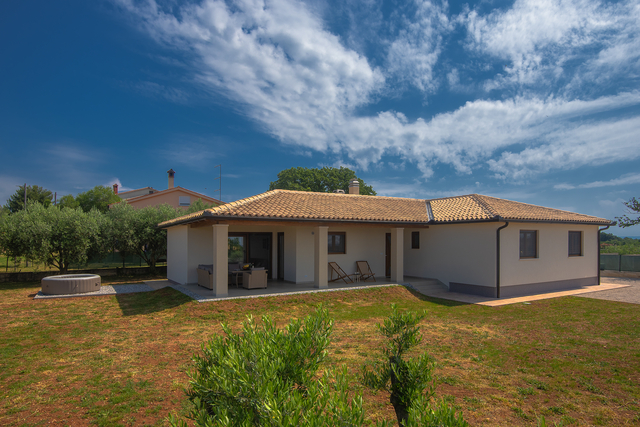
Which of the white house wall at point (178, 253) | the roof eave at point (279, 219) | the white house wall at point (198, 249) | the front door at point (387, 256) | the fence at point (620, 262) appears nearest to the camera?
the roof eave at point (279, 219)

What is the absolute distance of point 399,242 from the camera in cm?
1443

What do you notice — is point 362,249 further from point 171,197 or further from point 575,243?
point 171,197

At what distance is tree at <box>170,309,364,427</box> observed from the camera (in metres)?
1.84

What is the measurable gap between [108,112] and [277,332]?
25.0 m

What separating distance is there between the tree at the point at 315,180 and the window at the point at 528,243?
26395 millimetres

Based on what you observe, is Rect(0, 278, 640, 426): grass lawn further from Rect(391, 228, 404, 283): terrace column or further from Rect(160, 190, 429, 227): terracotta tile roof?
Rect(160, 190, 429, 227): terracotta tile roof

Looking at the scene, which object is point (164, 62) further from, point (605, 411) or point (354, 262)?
point (605, 411)

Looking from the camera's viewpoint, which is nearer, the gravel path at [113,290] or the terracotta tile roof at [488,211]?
the gravel path at [113,290]

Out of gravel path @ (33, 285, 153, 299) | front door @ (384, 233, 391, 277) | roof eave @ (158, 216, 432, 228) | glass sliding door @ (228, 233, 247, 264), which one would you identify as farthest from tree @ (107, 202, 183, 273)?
front door @ (384, 233, 391, 277)

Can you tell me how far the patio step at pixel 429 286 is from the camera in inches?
538

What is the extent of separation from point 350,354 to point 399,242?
859cm

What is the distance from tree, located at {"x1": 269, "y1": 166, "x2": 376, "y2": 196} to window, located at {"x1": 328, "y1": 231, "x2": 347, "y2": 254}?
81.2ft

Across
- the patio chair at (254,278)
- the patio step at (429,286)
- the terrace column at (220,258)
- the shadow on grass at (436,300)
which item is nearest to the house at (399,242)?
the terrace column at (220,258)

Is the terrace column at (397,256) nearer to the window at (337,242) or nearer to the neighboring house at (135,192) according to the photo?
the window at (337,242)
